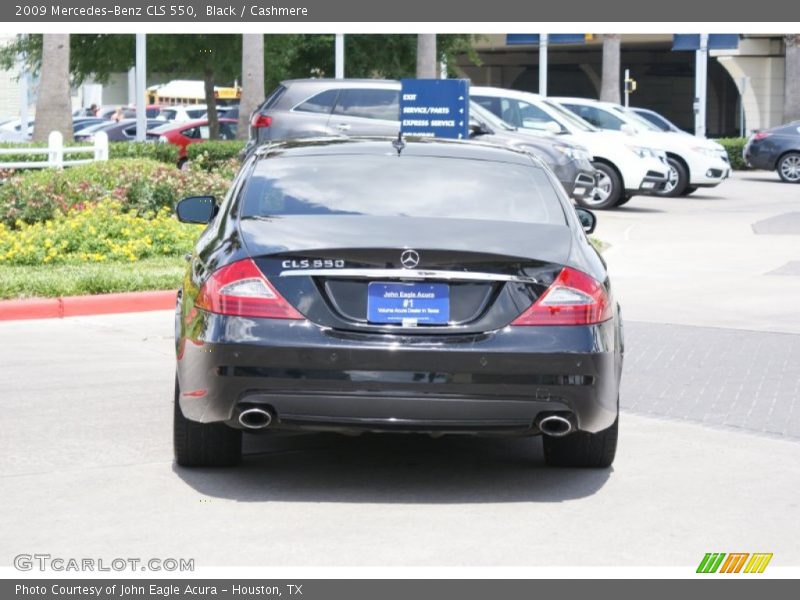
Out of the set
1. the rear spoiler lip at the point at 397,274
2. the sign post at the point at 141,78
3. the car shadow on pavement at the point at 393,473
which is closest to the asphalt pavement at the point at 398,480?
the car shadow on pavement at the point at 393,473

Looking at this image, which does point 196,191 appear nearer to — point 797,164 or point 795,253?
point 795,253

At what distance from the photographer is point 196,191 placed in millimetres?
17547

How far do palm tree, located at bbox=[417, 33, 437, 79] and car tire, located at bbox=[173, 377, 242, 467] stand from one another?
2810 centimetres

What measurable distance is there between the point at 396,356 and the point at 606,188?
19.2 metres

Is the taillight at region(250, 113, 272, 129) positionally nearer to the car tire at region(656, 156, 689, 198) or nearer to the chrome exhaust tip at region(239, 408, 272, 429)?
the car tire at region(656, 156, 689, 198)

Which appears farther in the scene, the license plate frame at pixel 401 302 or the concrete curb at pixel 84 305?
the concrete curb at pixel 84 305

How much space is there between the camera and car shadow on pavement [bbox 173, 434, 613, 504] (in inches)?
264

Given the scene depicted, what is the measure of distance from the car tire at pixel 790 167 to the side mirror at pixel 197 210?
26874mm

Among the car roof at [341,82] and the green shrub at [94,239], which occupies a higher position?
the car roof at [341,82]

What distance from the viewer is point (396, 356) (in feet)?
20.6

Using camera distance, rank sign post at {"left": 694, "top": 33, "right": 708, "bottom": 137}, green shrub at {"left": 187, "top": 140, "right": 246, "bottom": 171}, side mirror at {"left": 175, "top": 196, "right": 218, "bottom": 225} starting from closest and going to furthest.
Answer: side mirror at {"left": 175, "top": 196, "right": 218, "bottom": 225} < green shrub at {"left": 187, "top": 140, "right": 246, "bottom": 171} < sign post at {"left": 694, "top": 33, "right": 708, "bottom": 137}

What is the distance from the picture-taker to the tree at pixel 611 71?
4631 cm

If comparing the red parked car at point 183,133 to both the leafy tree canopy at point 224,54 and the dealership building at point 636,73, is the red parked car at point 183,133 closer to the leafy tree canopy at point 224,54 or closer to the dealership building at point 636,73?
the leafy tree canopy at point 224,54

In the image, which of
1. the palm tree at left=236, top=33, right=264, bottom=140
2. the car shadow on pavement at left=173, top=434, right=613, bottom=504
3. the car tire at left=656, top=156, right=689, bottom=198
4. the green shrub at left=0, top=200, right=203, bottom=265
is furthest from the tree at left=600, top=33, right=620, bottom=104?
the car shadow on pavement at left=173, top=434, right=613, bottom=504
